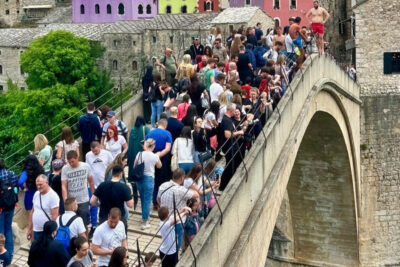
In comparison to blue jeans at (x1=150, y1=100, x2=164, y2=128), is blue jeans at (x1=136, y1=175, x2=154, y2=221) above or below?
below

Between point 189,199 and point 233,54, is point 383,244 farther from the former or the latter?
point 189,199

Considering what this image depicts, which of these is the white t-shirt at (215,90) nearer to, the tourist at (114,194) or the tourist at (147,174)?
the tourist at (147,174)

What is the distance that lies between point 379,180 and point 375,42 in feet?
17.8

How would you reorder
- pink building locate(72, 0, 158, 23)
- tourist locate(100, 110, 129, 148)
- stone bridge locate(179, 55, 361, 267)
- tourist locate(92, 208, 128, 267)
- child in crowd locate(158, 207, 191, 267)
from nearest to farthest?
tourist locate(92, 208, 128, 267) → child in crowd locate(158, 207, 191, 267) → stone bridge locate(179, 55, 361, 267) → tourist locate(100, 110, 129, 148) → pink building locate(72, 0, 158, 23)

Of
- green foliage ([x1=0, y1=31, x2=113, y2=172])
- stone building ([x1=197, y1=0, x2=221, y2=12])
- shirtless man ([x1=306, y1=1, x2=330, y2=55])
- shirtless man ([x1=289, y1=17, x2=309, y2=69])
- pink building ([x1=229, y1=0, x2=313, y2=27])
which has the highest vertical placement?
stone building ([x1=197, y1=0, x2=221, y2=12])

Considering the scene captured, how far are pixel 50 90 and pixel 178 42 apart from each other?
9629 millimetres

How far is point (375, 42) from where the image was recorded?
26.0m

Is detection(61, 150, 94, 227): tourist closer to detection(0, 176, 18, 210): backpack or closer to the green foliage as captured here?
detection(0, 176, 18, 210): backpack

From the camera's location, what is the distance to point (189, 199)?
25.1 ft

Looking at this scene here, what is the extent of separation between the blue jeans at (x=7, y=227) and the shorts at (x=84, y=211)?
853 millimetres

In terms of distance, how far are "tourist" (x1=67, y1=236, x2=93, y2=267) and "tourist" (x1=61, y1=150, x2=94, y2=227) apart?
1.60m

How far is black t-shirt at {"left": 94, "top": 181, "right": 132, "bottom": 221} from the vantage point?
25.2 feet

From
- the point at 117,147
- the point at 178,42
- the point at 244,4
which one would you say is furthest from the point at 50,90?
the point at 117,147

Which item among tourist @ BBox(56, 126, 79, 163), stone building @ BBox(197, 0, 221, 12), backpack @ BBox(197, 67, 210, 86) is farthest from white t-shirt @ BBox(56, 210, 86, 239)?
stone building @ BBox(197, 0, 221, 12)
